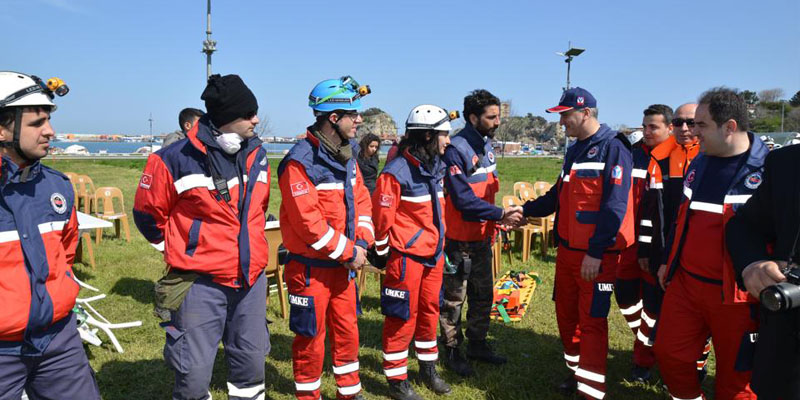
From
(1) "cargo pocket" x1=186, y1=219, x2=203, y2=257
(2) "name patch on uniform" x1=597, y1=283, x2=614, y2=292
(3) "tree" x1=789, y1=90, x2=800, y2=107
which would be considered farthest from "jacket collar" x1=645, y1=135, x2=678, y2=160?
(3) "tree" x1=789, y1=90, x2=800, y2=107

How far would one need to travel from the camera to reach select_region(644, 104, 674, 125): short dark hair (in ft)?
15.6

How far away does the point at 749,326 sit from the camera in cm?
271

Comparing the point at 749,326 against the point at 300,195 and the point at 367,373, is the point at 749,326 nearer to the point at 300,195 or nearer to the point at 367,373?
the point at 300,195

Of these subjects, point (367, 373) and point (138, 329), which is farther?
point (138, 329)

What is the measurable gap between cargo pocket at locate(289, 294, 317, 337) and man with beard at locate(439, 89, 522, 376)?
59.0 inches

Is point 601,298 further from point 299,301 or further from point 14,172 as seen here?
point 14,172

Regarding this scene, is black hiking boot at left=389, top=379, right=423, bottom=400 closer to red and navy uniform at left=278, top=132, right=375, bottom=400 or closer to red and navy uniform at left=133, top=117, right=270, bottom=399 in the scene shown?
red and navy uniform at left=278, top=132, right=375, bottom=400

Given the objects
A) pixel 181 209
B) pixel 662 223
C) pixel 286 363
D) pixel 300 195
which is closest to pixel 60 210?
pixel 181 209

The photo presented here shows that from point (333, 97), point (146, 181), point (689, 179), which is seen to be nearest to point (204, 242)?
point (146, 181)

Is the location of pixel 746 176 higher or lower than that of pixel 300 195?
higher

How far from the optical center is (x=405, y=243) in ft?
12.8

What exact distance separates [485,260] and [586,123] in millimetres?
1581

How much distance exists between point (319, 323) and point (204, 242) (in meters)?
0.99

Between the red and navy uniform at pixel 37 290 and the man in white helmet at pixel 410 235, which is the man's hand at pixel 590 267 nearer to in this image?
the man in white helmet at pixel 410 235
